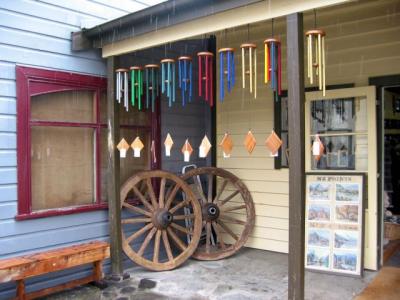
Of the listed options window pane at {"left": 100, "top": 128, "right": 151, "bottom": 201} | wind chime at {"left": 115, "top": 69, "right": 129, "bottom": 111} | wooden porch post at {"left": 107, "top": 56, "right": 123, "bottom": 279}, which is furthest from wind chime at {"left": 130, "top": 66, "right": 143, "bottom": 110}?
window pane at {"left": 100, "top": 128, "right": 151, "bottom": 201}

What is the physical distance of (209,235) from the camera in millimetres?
5164

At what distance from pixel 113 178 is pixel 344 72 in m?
2.85

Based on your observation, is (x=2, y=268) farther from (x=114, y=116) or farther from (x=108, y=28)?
(x=108, y=28)

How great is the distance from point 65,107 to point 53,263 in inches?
60.3

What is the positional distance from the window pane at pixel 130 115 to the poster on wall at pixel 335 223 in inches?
83.3

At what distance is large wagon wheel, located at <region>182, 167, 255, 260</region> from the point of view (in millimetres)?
5129

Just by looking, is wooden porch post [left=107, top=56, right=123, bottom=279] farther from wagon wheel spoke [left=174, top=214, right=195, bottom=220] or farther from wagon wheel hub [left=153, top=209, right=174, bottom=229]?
wagon wheel spoke [left=174, top=214, right=195, bottom=220]

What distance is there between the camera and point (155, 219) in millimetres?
4629

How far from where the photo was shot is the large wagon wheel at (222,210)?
5129 mm

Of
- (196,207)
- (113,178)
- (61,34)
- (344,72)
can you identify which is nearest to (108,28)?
(61,34)

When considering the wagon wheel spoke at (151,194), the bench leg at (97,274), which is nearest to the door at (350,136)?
the wagon wheel spoke at (151,194)

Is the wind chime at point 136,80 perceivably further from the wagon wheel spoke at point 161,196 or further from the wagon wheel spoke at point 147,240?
the wagon wheel spoke at point 147,240

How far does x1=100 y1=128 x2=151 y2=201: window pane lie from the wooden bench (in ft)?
A: 2.25

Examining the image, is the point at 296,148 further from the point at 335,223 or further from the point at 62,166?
the point at 62,166
